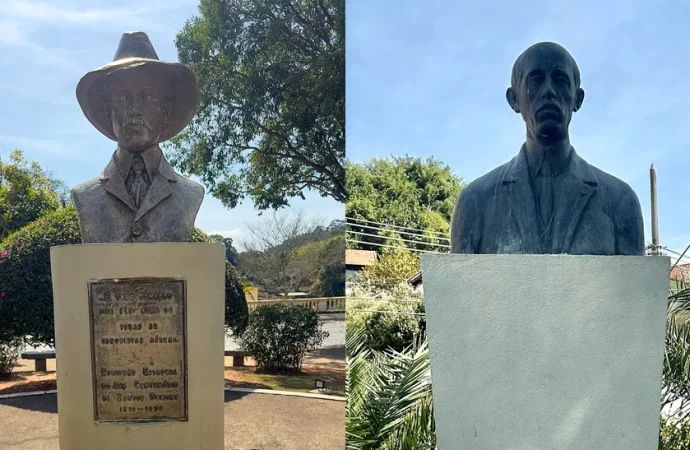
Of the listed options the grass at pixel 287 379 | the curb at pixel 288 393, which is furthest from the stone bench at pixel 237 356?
the curb at pixel 288 393

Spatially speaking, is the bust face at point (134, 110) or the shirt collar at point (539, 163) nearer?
the shirt collar at point (539, 163)

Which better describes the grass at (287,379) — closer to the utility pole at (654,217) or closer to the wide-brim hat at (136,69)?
the utility pole at (654,217)

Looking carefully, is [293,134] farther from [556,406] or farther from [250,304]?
[556,406]

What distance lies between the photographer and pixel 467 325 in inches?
90.5

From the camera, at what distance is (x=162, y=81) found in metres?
4.03

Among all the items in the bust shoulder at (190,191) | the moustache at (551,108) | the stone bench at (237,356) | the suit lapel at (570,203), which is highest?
the moustache at (551,108)

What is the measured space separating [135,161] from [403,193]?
19.1 meters

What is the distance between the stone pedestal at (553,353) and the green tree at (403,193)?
60.2 ft

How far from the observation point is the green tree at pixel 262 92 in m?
13.1

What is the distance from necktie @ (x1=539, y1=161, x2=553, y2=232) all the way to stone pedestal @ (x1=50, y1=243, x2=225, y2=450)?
1.98m

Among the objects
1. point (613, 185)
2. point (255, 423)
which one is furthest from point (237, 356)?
point (613, 185)

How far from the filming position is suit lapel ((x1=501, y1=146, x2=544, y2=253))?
243 centimetres

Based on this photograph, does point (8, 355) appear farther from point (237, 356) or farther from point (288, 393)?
point (288, 393)

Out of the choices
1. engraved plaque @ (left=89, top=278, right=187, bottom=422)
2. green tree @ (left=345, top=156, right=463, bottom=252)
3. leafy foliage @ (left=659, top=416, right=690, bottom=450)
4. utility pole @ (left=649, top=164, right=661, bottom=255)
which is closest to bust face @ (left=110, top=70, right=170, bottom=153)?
engraved plaque @ (left=89, top=278, right=187, bottom=422)
